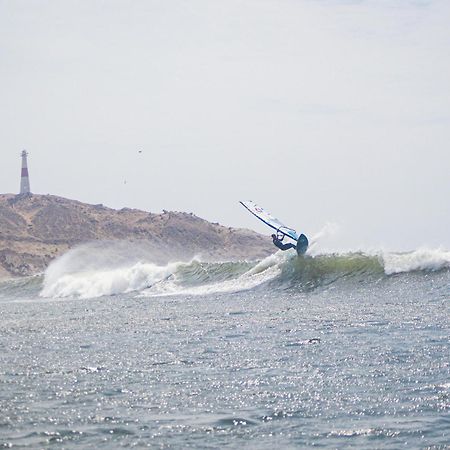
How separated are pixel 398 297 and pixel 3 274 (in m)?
57.4

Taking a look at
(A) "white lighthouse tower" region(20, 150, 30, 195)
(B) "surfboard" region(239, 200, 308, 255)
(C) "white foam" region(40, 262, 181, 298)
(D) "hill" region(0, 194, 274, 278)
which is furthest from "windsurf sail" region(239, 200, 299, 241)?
(A) "white lighthouse tower" region(20, 150, 30, 195)

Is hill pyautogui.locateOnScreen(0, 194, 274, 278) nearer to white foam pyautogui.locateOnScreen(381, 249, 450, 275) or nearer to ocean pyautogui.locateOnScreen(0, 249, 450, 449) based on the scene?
white foam pyautogui.locateOnScreen(381, 249, 450, 275)

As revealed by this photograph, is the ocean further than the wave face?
No

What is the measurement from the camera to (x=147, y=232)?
10019 cm

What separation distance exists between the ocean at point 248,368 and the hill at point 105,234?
5483 cm

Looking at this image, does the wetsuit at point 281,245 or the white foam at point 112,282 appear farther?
the white foam at point 112,282

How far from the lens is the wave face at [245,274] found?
3622 centimetres

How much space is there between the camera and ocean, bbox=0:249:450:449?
13.5m

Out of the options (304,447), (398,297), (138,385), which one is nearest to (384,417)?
(304,447)

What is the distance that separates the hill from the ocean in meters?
54.8

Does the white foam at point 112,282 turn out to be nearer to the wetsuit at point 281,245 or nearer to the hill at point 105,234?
the wetsuit at point 281,245

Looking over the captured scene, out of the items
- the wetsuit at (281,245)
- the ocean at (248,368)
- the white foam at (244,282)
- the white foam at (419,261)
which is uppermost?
the wetsuit at (281,245)

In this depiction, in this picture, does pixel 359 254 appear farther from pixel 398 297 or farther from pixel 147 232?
pixel 147 232

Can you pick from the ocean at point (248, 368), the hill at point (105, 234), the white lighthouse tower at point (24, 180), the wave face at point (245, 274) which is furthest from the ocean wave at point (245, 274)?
the white lighthouse tower at point (24, 180)
